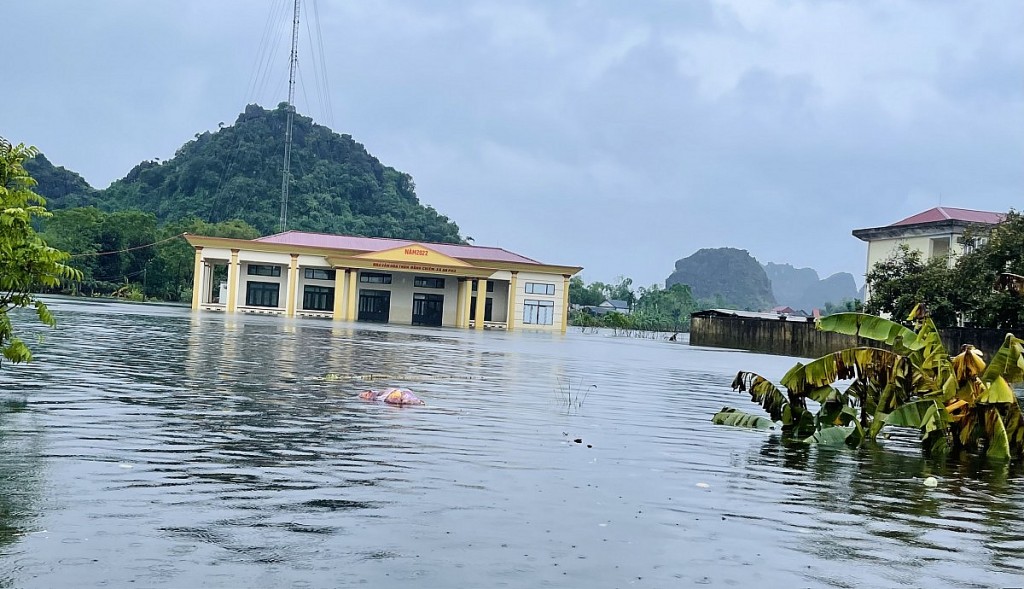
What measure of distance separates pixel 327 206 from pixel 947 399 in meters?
109

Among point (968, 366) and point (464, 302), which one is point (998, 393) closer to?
point (968, 366)

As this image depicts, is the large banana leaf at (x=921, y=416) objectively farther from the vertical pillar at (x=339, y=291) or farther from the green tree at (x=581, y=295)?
the green tree at (x=581, y=295)

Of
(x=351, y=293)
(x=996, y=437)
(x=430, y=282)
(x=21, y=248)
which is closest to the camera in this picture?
(x=21, y=248)

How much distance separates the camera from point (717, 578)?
539 cm

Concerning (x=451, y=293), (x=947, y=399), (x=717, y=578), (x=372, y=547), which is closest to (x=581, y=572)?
(x=717, y=578)

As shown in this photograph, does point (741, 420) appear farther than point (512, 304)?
No

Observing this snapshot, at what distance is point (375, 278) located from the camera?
79500 millimetres

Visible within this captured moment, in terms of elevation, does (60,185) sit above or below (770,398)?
above

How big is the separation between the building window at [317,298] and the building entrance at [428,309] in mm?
6926

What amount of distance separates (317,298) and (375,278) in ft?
16.1

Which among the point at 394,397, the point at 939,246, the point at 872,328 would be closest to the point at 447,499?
the point at 394,397

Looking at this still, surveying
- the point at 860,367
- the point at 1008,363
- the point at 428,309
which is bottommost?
the point at 860,367

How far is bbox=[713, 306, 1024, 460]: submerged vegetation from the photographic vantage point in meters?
11.7

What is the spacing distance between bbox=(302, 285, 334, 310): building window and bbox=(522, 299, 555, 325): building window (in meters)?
15.5
